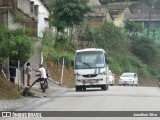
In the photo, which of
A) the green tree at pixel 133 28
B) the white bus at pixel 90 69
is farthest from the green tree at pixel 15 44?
the green tree at pixel 133 28

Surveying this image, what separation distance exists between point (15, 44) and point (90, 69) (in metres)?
10.9

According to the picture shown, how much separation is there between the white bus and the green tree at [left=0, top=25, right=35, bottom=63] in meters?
9.36

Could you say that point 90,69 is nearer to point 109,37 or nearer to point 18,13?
point 18,13

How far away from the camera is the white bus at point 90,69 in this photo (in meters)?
35.9

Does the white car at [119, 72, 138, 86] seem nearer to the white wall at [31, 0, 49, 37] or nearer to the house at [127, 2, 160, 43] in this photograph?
the white wall at [31, 0, 49, 37]

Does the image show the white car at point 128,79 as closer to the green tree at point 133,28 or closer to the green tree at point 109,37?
the green tree at point 109,37

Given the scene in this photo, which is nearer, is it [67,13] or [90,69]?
[90,69]

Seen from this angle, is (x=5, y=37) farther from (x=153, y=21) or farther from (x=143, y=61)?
(x=153, y=21)

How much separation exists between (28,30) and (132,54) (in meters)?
50.6

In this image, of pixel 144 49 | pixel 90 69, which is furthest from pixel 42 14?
pixel 90 69

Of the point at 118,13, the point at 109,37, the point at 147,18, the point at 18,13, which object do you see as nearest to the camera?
the point at 18,13

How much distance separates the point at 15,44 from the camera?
26.0 meters

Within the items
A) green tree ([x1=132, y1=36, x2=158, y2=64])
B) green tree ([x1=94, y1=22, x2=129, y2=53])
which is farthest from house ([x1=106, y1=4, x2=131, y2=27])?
green tree ([x1=94, y1=22, x2=129, y2=53])

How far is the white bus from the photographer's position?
35938mm
